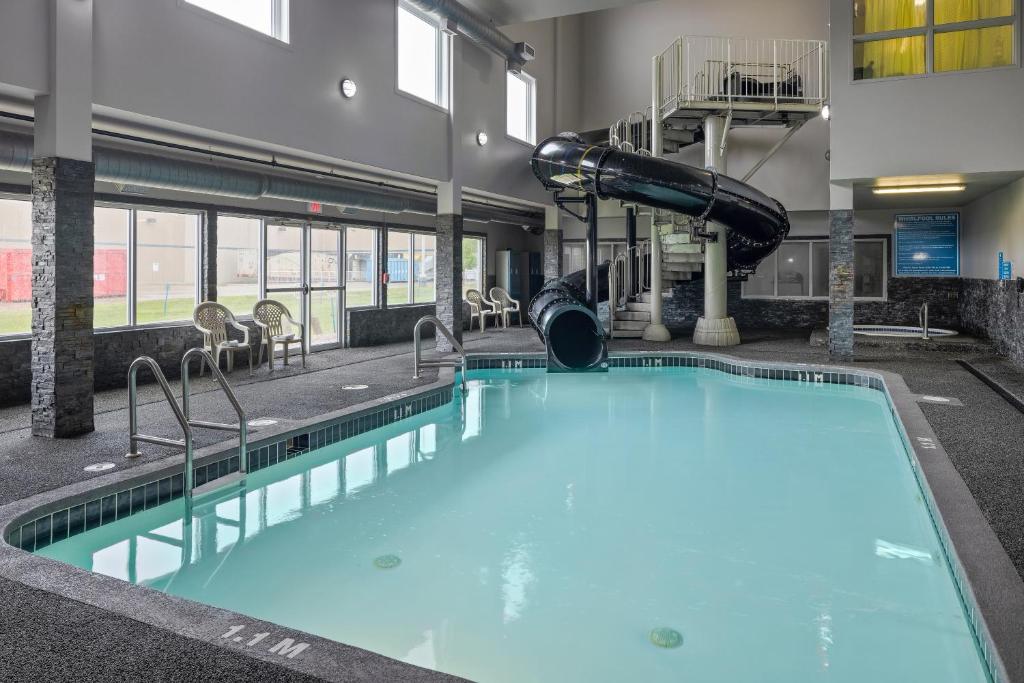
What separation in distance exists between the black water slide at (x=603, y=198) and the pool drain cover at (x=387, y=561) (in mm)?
5674

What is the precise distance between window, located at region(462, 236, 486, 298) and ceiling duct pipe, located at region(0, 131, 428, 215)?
4752 millimetres

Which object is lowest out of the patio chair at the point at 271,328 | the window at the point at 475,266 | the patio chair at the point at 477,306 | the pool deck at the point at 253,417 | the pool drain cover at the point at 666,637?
the pool drain cover at the point at 666,637

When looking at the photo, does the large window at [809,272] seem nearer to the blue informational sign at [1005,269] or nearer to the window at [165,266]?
the blue informational sign at [1005,269]

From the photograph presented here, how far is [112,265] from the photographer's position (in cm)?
816

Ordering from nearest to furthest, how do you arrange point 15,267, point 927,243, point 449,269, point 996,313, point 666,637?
point 666,637
point 15,267
point 996,313
point 449,269
point 927,243

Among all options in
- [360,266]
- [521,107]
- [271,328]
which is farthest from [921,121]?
[271,328]

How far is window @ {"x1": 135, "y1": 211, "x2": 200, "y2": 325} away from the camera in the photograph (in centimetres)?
828

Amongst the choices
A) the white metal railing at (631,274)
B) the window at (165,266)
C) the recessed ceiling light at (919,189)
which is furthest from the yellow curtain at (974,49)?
the window at (165,266)

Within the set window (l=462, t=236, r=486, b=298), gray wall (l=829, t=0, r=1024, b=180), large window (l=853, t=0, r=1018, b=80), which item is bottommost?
window (l=462, t=236, r=486, b=298)

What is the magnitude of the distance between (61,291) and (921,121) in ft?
29.5

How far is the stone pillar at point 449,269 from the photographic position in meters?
10.4

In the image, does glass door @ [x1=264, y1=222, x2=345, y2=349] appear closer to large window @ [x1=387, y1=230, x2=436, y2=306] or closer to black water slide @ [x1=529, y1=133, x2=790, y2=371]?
large window @ [x1=387, y1=230, x2=436, y2=306]

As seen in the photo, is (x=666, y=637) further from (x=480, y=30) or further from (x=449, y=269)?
(x=480, y=30)

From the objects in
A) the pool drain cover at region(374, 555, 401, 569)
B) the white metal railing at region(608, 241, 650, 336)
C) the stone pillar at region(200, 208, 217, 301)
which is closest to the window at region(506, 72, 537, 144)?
the white metal railing at region(608, 241, 650, 336)
